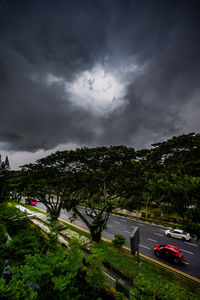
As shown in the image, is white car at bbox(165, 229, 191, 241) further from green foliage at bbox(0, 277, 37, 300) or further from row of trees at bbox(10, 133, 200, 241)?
green foliage at bbox(0, 277, 37, 300)

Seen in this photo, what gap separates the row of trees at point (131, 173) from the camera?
18.4 feet

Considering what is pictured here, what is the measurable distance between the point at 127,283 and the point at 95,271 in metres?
4.48

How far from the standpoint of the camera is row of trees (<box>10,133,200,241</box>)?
221 inches

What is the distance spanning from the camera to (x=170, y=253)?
12148mm

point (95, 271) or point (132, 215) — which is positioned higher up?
point (95, 271)

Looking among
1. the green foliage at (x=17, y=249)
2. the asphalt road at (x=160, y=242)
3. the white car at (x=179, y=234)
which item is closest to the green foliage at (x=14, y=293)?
the green foliage at (x=17, y=249)

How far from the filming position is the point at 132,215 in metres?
29.0

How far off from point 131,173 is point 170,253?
27.4 ft

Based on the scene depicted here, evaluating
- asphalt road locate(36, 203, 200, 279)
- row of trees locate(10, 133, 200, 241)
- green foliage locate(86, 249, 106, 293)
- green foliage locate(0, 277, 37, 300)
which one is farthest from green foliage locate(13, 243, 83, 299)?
asphalt road locate(36, 203, 200, 279)

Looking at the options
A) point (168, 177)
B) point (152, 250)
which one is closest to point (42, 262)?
point (168, 177)

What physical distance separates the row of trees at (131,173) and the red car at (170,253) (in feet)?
14.7

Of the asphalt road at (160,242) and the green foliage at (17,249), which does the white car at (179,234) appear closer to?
the asphalt road at (160,242)

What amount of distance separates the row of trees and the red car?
448 cm

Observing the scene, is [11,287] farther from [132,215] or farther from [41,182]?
[132,215]
